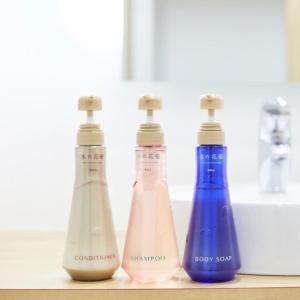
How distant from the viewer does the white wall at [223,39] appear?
1150mm

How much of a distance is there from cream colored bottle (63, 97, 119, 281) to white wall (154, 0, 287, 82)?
0.47m

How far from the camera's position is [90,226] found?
697mm

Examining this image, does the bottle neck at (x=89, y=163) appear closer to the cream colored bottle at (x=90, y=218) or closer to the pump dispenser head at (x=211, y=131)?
the cream colored bottle at (x=90, y=218)

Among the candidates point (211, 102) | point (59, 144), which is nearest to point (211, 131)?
point (211, 102)

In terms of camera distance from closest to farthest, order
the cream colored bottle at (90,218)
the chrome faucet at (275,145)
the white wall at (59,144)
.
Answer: the cream colored bottle at (90,218) < the chrome faucet at (275,145) < the white wall at (59,144)

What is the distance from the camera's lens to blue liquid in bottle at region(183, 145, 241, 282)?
695 millimetres

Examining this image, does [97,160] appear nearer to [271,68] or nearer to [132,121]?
[132,121]

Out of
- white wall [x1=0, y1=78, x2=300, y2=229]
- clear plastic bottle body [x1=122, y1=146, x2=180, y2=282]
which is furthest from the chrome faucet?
clear plastic bottle body [x1=122, y1=146, x2=180, y2=282]

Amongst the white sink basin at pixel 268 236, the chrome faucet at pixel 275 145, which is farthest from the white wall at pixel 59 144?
the white sink basin at pixel 268 236

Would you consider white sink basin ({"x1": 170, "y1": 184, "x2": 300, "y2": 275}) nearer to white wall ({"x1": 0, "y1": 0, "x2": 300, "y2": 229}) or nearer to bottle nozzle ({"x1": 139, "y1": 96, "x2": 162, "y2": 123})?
bottle nozzle ({"x1": 139, "y1": 96, "x2": 162, "y2": 123})

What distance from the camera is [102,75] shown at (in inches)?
44.7

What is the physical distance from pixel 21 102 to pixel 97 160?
18.5 inches

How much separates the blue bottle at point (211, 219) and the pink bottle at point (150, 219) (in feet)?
0.10

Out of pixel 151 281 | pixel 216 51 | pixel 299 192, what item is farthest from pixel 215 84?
pixel 151 281
